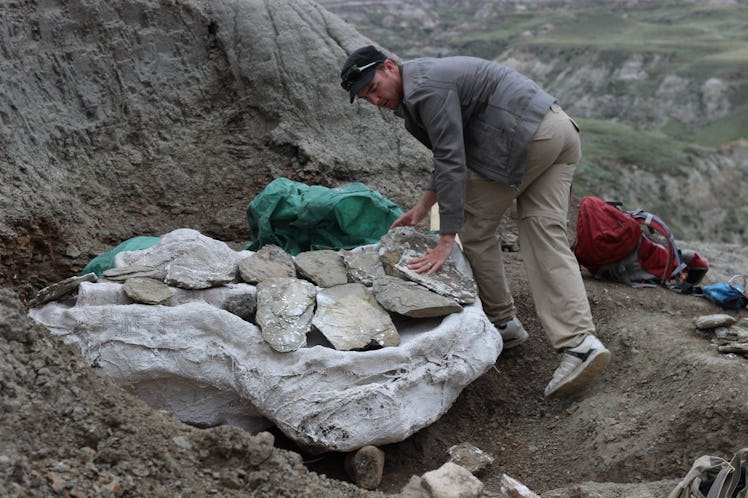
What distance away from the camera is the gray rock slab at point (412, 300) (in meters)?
4.29

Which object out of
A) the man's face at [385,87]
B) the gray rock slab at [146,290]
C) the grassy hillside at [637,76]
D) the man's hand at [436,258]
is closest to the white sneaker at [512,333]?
the man's hand at [436,258]

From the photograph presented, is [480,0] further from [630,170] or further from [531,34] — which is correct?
[630,170]

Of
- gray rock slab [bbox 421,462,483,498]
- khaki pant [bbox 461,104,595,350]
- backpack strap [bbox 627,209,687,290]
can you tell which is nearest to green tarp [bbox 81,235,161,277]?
khaki pant [bbox 461,104,595,350]

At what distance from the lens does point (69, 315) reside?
4.00m

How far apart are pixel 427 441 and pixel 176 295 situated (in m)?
1.44

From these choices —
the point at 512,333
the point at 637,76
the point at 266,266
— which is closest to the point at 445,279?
the point at 512,333

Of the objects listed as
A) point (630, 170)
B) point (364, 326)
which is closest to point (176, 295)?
point (364, 326)

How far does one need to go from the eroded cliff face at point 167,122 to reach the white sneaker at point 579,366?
8.51ft

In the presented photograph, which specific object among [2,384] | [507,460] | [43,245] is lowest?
[507,460]

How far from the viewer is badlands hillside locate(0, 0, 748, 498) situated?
3.13m

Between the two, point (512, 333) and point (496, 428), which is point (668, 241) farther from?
point (496, 428)

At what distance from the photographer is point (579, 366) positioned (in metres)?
4.48

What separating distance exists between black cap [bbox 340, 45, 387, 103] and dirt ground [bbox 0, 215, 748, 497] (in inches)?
69.8

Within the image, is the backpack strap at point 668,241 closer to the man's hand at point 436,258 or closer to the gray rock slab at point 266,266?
the man's hand at point 436,258
